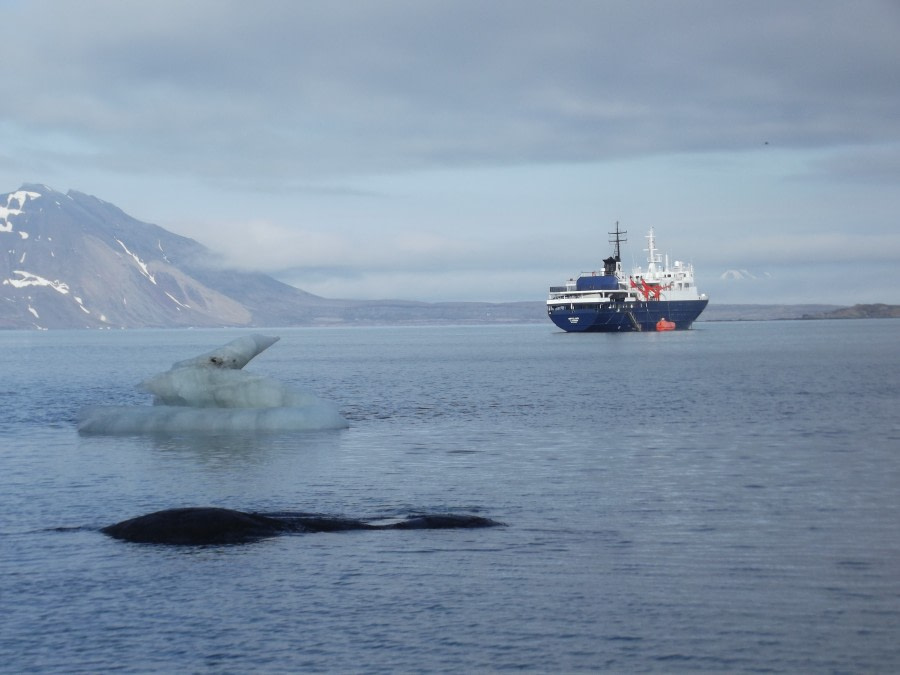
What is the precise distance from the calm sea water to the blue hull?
13769 cm

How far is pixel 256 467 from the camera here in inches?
1119

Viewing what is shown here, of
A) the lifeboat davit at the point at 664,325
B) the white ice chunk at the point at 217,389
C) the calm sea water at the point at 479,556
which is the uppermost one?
the lifeboat davit at the point at 664,325

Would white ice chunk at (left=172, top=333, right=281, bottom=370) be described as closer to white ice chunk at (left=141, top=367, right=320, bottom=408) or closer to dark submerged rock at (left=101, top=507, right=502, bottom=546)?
white ice chunk at (left=141, top=367, right=320, bottom=408)

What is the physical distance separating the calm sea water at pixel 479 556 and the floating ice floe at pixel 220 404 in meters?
0.96

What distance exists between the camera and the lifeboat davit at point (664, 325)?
188625 mm

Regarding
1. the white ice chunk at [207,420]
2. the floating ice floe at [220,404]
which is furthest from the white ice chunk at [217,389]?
the white ice chunk at [207,420]

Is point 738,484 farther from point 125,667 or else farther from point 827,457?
point 125,667

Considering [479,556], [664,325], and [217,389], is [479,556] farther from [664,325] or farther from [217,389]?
[664,325]

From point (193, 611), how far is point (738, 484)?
564 inches

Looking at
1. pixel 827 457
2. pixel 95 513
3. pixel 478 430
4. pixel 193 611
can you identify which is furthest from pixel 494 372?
pixel 193 611

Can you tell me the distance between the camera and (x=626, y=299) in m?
176

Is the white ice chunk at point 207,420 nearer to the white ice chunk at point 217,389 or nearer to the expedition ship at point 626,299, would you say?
the white ice chunk at point 217,389

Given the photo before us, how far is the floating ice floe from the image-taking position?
3600 centimetres

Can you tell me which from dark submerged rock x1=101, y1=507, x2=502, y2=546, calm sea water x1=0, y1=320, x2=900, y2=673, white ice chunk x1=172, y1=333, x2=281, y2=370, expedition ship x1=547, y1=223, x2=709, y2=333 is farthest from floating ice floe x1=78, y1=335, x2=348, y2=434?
expedition ship x1=547, y1=223, x2=709, y2=333
